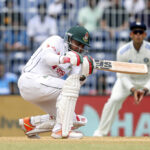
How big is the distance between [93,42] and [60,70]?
3966 millimetres

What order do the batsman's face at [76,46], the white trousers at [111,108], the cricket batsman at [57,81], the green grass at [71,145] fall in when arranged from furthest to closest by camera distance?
the white trousers at [111,108] < the batsman's face at [76,46] < the cricket batsman at [57,81] < the green grass at [71,145]

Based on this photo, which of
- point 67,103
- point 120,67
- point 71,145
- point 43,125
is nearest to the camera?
point 71,145

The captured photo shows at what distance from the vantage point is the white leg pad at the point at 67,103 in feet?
21.2

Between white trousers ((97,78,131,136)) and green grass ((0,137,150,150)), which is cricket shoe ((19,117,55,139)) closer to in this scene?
green grass ((0,137,150,150))

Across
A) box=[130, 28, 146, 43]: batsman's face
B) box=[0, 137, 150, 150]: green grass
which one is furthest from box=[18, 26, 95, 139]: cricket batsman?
box=[130, 28, 146, 43]: batsman's face

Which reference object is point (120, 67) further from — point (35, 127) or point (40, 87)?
point (35, 127)

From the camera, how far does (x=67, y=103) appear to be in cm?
647

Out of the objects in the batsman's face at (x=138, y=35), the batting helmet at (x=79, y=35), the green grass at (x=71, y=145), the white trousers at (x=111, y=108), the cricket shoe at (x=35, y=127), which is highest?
the batting helmet at (x=79, y=35)

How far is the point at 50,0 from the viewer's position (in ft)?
36.4

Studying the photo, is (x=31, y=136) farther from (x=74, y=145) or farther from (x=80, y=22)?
(x=80, y=22)

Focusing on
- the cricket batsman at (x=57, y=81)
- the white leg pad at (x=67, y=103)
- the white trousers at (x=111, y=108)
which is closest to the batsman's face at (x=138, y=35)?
the white trousers at (x=111, y=108)

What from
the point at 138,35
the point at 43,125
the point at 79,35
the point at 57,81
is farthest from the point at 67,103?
the point at 138,35

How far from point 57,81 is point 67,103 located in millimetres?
399

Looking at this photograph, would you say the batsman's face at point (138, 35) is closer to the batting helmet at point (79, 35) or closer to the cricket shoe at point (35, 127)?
the batting helmet at point (79, 35)
